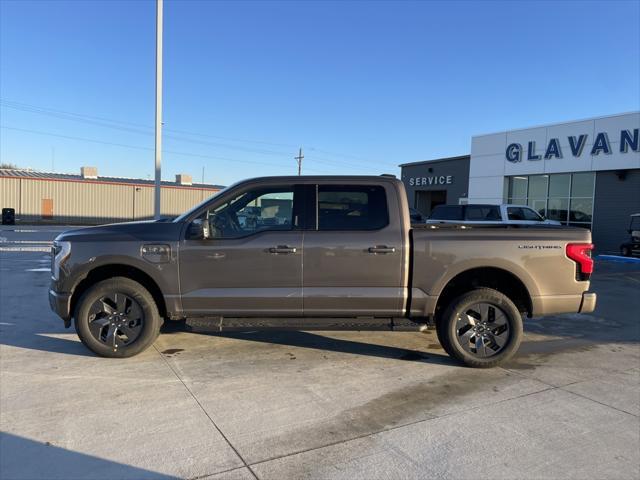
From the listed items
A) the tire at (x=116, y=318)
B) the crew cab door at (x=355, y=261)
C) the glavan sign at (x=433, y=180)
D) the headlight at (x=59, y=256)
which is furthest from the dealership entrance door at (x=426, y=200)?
the headlight at (x=59, y=256)

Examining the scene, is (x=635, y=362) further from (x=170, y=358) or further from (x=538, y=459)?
(x=170, y=358)

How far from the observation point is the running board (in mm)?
5027

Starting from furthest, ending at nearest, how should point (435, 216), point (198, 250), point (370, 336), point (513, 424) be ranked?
point (435, 216)
point (370, 336)
point (198, 250)
point (513, 424)

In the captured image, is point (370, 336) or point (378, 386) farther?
point (370, 336)

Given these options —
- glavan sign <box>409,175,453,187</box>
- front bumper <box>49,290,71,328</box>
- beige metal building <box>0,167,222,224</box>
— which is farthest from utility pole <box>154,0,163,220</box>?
beige metal building <box>0,167,222,224</box>

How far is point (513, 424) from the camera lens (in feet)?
12.5

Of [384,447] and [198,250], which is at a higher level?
[198,250]

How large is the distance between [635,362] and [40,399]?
6122 mm

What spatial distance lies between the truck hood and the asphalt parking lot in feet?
4.29

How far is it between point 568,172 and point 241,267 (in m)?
20.9

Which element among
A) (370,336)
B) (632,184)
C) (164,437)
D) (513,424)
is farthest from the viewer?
(632,184)

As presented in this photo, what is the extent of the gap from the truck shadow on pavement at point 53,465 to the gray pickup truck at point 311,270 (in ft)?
6.04

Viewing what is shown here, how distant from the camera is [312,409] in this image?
159 inches

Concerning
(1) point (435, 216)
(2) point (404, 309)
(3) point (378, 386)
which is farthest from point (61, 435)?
(1) point (435, 216)
